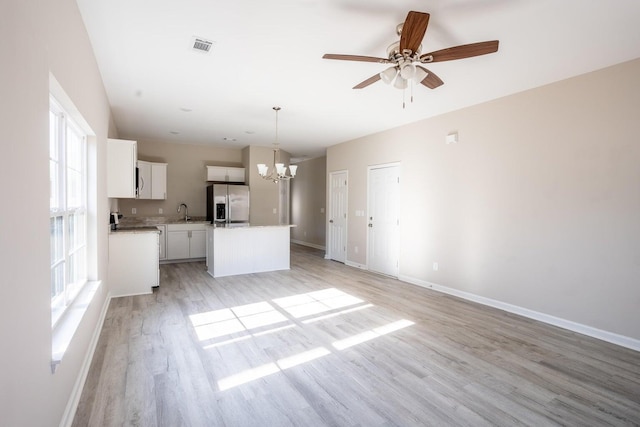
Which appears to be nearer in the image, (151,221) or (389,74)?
(389,74)

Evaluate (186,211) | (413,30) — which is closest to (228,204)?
(186,211)

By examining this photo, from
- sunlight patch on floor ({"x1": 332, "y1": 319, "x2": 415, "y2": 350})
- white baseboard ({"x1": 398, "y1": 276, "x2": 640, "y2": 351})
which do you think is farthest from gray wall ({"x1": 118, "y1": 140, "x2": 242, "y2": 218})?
sunlight patch on floor ({"x1": 332, "y1": 319, "x2": 415, "y2": 350})

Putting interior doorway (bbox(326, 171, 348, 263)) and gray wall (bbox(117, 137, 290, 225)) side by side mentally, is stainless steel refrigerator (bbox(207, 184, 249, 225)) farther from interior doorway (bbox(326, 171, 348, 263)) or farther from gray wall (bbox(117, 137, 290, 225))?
interior doorway (bbox(326, 171, 348, 263))

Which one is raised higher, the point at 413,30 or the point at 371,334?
the point at 413,30

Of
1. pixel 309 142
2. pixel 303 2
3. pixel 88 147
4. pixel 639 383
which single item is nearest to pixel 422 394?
pixel 639 383

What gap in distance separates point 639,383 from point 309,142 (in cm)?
619

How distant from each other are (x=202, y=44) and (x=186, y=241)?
5.08 meters

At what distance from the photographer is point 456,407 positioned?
2.12 metres

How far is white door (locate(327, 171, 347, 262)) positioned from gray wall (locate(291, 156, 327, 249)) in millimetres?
1540

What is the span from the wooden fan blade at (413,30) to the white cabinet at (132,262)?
4.20 meters

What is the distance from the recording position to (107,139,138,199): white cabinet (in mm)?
4234

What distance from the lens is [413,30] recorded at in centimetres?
218

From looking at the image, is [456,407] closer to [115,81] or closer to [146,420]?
[146,420]

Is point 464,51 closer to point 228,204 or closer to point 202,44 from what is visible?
point 202,44
